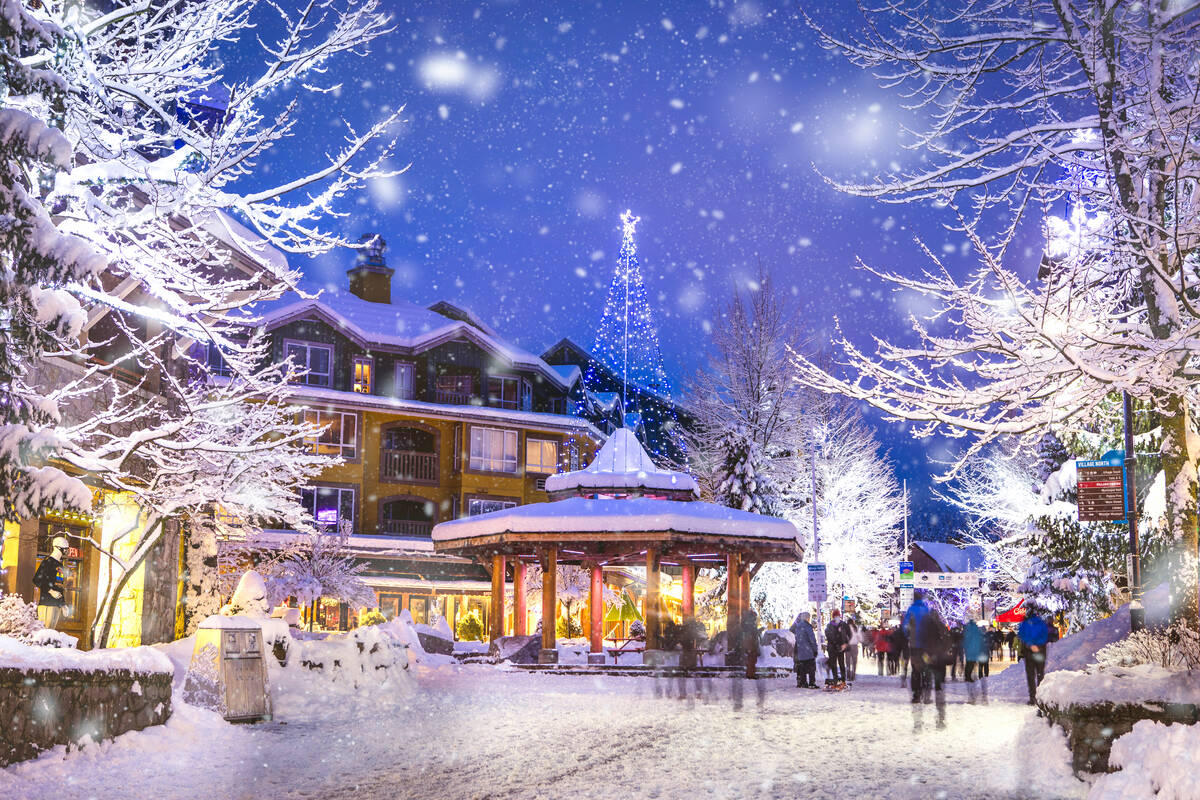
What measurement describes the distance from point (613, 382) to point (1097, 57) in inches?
2305

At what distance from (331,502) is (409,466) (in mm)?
4087

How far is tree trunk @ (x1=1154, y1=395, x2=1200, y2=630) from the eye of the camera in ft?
36.4

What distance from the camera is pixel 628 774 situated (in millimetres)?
9805

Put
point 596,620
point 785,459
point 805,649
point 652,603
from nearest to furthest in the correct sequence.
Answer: point 805,649 → point 652,603 → point 596,620 → point 785,459

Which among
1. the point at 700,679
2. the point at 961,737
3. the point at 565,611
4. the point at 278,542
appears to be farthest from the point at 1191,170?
the point at 565,611

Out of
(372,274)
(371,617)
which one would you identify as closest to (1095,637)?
(371,617)

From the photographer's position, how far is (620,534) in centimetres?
2625

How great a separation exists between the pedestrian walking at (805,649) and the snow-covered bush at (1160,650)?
35.8 feet

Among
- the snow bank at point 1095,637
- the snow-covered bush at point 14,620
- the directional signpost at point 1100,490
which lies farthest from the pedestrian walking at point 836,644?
the snow-covered bush at point 14,620

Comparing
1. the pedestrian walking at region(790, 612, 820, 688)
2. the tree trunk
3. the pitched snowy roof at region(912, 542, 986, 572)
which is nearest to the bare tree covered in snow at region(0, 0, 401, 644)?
the tree trunk

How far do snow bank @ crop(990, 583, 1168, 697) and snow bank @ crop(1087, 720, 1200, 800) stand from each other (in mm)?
5645

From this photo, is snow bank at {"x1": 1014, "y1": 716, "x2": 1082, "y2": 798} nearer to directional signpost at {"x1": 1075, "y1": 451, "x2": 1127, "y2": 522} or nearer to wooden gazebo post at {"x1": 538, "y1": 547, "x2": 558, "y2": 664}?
directional signpost at {"x1": 1075, "y1": 451, "x2": 1127, "y2": 522}

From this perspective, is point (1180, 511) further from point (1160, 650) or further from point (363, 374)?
point (363, 374)

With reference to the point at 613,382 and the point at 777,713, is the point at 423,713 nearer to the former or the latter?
the point at 777,713
